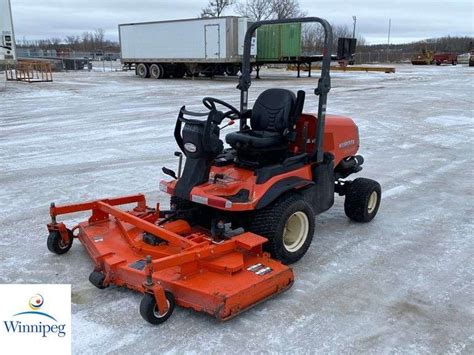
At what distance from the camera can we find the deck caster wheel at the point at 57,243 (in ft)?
12.9

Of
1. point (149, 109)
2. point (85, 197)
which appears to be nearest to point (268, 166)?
point (85, 197)

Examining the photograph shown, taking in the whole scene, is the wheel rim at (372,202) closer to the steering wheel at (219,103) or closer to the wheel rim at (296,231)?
the wheel rim at (296,231)

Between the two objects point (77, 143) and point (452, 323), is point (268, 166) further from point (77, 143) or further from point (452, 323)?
point (77, 143)

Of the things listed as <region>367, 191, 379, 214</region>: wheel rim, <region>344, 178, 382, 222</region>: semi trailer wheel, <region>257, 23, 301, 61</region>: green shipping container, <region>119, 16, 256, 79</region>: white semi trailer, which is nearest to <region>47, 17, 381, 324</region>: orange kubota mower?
<region>344, 178, 382, 222</region>: semi trailer wheel

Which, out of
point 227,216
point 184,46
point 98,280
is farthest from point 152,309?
point 184,46

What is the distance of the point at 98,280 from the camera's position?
3.36 m

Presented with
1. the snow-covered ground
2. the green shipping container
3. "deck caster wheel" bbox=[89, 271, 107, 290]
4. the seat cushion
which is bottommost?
the snow-covered ground

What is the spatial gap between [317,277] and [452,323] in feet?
3.23

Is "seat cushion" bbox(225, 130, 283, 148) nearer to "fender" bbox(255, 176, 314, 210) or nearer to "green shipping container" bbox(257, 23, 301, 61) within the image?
"fender" bbox(255, 176, 314, 210)

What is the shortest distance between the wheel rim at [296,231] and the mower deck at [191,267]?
46cm

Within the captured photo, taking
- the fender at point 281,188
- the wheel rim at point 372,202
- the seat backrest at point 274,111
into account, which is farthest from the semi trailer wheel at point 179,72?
the fender at point 281,188

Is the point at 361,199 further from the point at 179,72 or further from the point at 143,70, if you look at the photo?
the point at 143,70

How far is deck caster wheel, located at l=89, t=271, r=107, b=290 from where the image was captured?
11.0 feet

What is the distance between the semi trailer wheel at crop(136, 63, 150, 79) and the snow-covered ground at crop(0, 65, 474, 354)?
17.9 meters
